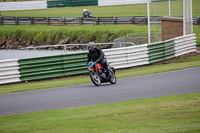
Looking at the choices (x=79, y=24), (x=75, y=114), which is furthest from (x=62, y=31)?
(x=75, y=114)

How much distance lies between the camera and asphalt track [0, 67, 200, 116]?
38.2 ft

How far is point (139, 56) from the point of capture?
20766 mm

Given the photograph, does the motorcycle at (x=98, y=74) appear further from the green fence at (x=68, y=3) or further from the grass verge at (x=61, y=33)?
the green fence at (x=68, y=3)

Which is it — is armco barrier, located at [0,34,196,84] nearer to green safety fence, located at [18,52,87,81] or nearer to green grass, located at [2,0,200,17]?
green safety fence, located at [18,52,87,81]

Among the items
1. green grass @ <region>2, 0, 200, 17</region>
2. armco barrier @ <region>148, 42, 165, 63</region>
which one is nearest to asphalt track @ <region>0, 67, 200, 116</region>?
armco barrier @ <region>148, 42, 165, 63</region>

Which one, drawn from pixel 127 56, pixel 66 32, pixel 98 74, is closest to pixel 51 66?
pixel 127 56

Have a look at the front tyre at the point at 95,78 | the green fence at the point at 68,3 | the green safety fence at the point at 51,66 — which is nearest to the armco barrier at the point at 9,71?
the green safety fence at the point at 51,66

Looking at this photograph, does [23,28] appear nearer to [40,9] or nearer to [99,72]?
[40,9]

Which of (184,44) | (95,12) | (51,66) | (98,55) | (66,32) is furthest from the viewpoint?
(95,12)

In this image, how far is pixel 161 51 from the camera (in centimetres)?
2195

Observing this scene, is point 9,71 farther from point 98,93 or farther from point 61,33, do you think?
point 61,33

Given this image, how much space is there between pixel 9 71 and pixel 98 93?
5.99 m

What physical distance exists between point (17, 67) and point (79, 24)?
3106cm

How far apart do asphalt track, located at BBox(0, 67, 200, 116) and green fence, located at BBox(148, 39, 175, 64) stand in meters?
5.13
